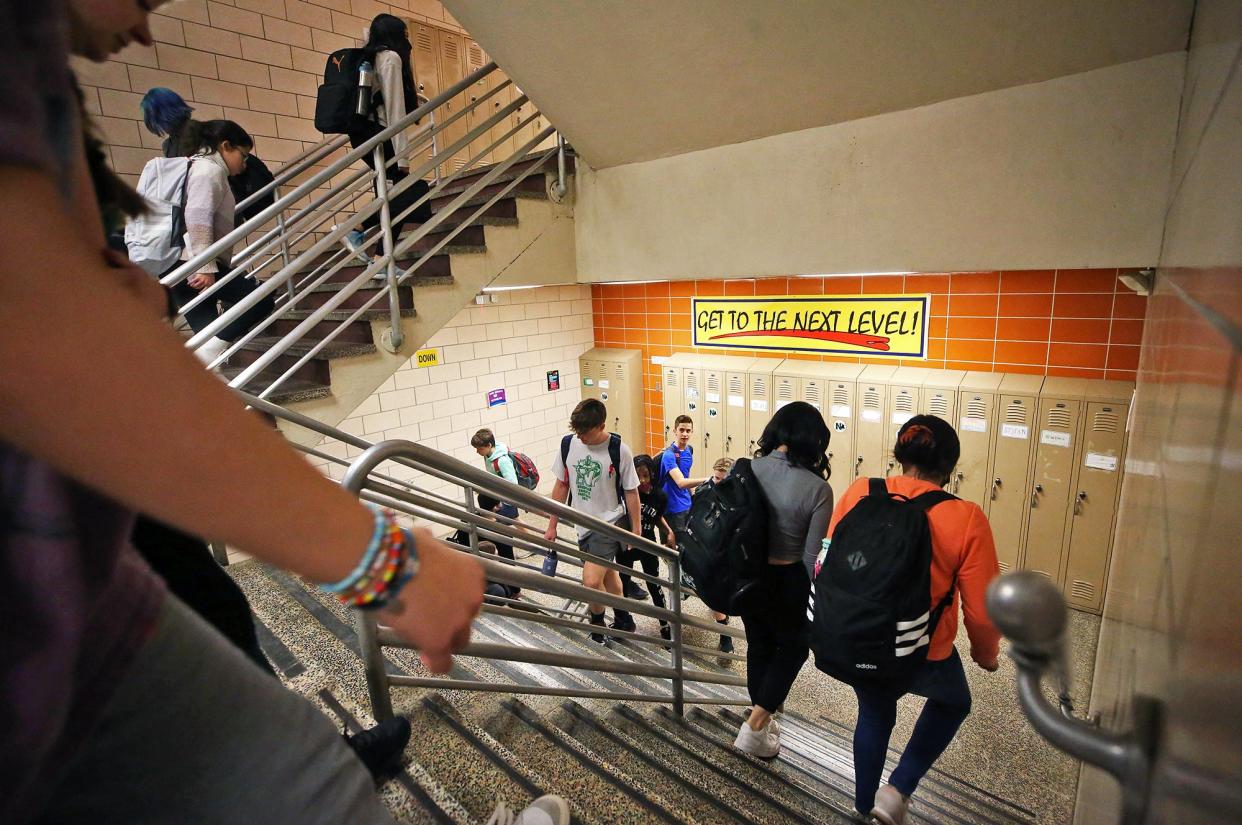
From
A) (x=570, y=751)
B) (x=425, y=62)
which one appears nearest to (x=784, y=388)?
(x=570, y=751)

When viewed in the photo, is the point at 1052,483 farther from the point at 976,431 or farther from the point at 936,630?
the point at 936,630

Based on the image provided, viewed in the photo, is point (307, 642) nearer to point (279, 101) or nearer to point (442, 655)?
point (442, 655)

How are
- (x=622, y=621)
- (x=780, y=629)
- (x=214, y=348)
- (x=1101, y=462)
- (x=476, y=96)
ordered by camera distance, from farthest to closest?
(x=476, y=96) < (x=1101, y=462) < (x=622, y=621) < (x=214, y=348) < (x=780, y=629)

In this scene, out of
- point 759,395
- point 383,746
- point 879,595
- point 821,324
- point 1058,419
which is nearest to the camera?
point 383,746

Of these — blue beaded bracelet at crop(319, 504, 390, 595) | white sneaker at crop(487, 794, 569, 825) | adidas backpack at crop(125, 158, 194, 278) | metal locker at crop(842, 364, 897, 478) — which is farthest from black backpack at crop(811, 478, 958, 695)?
metal locker at crop(842, 364, 897, 478)

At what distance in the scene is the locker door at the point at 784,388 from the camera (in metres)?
6.37

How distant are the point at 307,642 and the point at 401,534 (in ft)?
7.55

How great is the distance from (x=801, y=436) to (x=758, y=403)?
4364 millimetres

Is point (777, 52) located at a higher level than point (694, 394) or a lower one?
higher

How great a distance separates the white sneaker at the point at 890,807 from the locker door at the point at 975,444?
3.81 meters

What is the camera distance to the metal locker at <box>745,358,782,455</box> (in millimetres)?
6570

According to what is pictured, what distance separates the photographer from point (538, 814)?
54.7 inches

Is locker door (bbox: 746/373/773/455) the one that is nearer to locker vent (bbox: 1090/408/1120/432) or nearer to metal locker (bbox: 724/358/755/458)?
metal locker (bbox: 724/358/755/458)

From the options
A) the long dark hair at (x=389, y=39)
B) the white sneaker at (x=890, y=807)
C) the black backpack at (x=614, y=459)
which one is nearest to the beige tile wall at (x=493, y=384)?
the black backpack at (x=614, y=459)
